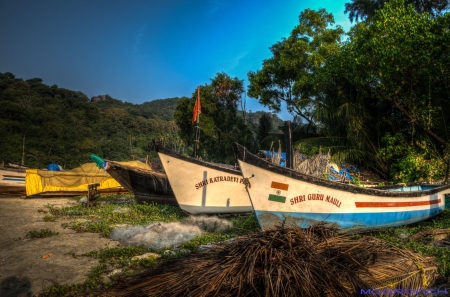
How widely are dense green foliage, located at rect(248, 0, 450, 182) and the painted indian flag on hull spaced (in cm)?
886

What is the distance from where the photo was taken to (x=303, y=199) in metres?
5.19

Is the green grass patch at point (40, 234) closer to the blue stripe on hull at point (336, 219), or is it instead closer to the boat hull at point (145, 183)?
the boat hull at point (145, 183)

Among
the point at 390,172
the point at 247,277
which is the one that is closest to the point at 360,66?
the point at 390,172

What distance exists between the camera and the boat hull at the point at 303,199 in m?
5.11

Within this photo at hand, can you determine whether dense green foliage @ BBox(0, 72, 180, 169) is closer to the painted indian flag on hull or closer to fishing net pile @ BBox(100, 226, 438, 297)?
the painted indian flag on hull

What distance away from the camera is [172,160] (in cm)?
802

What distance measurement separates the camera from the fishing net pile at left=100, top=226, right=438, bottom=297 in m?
2.29

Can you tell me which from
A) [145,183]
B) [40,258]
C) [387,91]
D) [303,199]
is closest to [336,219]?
[303,199]

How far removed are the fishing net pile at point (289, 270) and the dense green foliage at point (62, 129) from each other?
1211 inches

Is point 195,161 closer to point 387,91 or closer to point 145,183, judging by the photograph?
point 145,183

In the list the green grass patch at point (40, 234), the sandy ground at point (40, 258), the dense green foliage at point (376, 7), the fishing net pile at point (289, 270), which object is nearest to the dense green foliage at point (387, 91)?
the dense green foliage at point (376, 7)

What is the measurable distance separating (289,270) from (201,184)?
5761mm

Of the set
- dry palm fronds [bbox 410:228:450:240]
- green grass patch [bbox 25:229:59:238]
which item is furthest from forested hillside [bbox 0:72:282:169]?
dry palm fronds [bbox 410:228:450:240]

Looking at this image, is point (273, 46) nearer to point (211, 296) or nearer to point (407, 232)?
point (407, 232)
